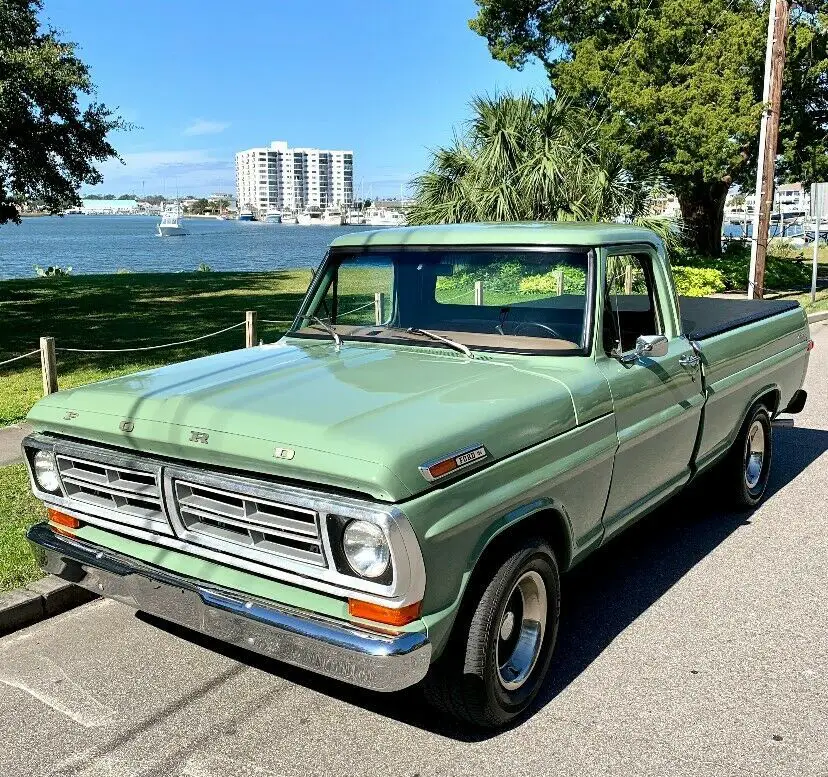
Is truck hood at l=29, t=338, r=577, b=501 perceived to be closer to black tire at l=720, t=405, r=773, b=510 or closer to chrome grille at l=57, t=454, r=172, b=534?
chrome grille at l=57, t=454, r=172, b=534

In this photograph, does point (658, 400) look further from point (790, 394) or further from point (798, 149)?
point (798, 149)

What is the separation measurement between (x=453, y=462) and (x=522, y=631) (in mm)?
1024

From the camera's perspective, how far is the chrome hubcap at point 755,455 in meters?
6.15

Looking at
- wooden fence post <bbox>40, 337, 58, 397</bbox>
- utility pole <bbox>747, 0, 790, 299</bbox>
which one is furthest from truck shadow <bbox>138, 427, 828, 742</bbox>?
utility pole <bbox>747, 0, 790, 299</bbox>

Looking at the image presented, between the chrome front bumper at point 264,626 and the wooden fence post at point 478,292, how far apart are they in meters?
2.14

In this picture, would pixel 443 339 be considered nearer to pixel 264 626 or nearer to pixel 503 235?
pixel 503 235

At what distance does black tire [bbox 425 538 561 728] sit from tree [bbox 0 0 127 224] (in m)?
12.8

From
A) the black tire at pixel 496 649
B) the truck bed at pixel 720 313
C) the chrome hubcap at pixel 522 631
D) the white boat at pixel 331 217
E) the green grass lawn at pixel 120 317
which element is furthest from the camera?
the white boat at pixel 331 217

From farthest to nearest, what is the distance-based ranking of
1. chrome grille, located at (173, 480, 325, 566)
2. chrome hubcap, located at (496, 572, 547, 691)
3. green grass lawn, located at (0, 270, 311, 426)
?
1. green grass lawn, located at (0, 270, 311, 426)
2. chrome hubcap, located at (496, 572, 547, 691)
3. chrome grille, located at (173, 480, 325, 566)

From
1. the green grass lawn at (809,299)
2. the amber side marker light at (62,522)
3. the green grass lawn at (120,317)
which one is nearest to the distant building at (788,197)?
the green grass lawn at (809,299)

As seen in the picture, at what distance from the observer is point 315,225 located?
167 m

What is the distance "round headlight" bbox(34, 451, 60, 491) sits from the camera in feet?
12.4

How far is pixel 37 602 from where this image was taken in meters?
4.44

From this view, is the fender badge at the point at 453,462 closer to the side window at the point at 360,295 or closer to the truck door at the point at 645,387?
the truck door at the point at 645,387
